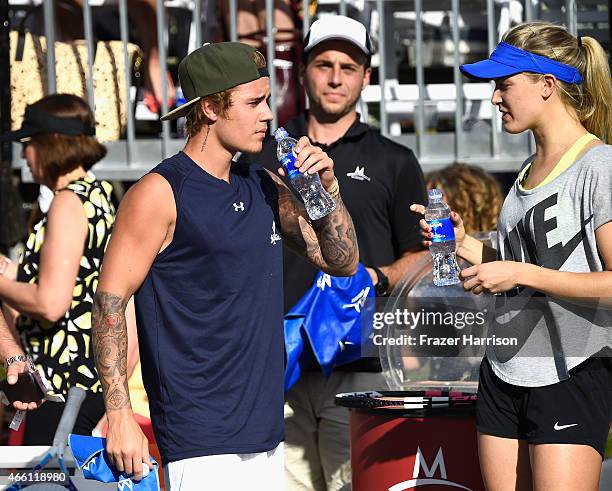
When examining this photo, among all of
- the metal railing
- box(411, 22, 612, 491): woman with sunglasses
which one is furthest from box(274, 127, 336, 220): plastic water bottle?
the metal railing

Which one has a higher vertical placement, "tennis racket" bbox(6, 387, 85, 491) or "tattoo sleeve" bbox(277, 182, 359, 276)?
"tattoo sleeve" bbox(277, 182, 359, 276)

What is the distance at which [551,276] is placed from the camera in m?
3.52

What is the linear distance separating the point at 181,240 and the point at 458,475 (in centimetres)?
140

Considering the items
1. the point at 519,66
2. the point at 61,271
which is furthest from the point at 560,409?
the point at 61,271

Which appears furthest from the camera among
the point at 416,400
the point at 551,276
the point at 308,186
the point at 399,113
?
the point at 399,113

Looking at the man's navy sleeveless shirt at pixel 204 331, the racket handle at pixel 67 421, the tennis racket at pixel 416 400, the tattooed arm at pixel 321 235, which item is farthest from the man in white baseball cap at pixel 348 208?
the man's navy sleeveless shirt at pixel 204 331

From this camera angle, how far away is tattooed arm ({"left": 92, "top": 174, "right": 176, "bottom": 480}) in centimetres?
351

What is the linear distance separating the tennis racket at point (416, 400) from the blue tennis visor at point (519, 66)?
119 cm

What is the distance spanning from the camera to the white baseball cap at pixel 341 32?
17.2ft

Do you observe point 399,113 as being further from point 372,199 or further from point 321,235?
point 321,235

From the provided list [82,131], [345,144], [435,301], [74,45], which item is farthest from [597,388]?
[74,45]

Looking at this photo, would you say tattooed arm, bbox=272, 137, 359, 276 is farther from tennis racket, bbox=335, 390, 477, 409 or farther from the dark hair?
the dark hair

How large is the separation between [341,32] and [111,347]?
2.20 m

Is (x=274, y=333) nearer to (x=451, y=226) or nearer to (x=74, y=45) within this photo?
(x=451, y=226)
